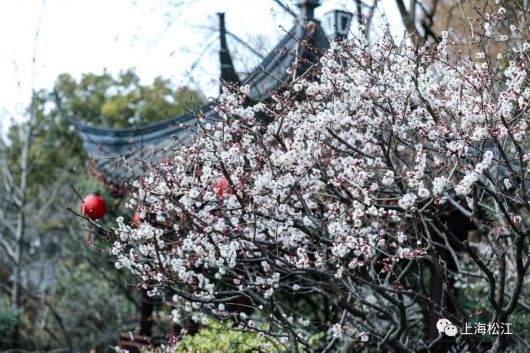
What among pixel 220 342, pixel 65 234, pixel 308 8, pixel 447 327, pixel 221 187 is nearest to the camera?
pixel 447 327

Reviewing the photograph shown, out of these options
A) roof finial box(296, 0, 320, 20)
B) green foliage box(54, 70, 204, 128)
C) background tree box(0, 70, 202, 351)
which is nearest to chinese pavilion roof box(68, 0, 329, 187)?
roof finial box(296, 0, 320, 20)

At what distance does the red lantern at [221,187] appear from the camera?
533 centimetres

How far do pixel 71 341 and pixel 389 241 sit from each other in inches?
297

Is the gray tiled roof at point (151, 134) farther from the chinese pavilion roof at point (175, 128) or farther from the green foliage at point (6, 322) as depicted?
the green foliage at point (6, 322)

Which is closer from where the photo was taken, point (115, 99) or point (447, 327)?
point (447, 327)

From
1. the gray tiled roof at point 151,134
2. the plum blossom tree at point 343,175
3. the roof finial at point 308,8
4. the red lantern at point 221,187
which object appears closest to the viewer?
the plum blossom tree at point 343,175

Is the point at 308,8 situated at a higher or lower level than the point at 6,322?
higher

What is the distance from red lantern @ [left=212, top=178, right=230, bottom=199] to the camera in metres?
5.33

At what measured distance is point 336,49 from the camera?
5398 millimetres

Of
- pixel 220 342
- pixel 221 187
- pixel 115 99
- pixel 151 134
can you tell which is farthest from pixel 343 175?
pixel 115 99

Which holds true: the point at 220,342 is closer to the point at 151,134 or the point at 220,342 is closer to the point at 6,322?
the point at 151,134

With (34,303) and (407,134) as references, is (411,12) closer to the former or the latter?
(407,134)

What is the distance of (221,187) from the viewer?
5391mm

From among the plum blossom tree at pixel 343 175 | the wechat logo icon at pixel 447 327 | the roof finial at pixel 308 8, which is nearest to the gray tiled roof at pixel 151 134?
the roof finial at pixel 308 8
